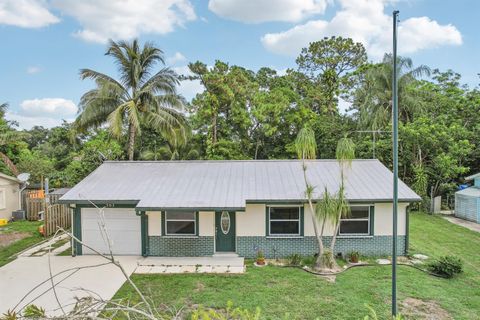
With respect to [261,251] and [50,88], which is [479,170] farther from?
[50,88]

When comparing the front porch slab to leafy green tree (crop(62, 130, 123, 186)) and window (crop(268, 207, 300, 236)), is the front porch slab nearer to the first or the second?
window (crop(268, 207, 300, 236))

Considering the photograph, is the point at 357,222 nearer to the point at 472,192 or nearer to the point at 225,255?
the point at 225,255

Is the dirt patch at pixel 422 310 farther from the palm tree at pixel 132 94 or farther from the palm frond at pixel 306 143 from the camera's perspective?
the palm tree at pixel 132 94

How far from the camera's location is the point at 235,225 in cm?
1146

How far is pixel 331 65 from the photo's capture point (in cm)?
3025

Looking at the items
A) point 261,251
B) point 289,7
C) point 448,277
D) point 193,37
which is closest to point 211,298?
point 261,251

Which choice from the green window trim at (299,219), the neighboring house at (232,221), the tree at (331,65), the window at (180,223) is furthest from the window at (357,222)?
the tree at (331,65)

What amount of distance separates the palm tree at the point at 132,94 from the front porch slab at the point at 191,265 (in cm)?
798

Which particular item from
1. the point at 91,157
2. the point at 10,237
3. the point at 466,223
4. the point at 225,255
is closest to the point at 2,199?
the point at 10,237

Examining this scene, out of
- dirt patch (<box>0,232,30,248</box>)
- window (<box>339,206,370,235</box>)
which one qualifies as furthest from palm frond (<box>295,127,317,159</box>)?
dirt patch (<box>0,232,30,248</box>)

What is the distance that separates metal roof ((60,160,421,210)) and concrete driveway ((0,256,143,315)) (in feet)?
7.17

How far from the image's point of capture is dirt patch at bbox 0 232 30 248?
13.5m

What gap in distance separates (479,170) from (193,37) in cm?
2236

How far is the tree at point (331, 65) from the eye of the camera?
29062mm
